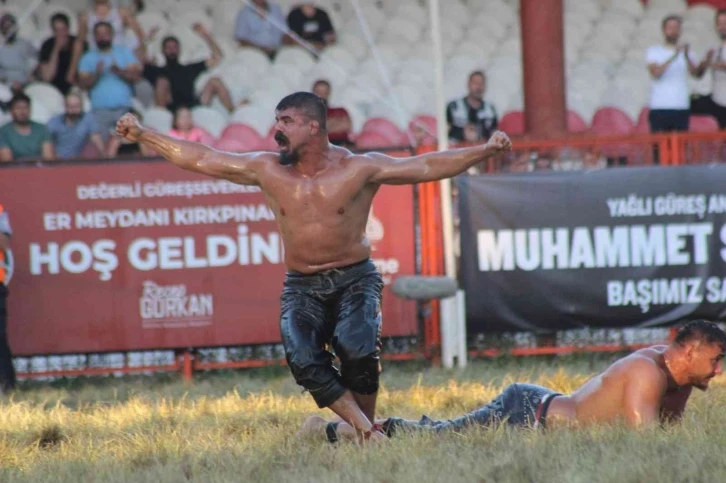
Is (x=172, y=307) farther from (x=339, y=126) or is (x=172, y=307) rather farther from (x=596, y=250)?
(x=596, y=250)

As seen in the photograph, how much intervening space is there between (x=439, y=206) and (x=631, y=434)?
5.30 m

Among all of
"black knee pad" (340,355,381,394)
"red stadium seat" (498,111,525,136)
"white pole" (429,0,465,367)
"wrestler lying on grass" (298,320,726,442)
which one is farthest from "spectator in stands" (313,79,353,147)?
"wrestler lying on grass" (298,320,726,442)

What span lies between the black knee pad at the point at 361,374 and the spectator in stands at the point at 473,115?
6088 mm

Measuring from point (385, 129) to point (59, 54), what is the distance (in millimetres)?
3587

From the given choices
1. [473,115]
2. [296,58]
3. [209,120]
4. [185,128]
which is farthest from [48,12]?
[473,115]

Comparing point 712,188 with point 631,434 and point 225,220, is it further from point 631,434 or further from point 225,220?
point 631,434

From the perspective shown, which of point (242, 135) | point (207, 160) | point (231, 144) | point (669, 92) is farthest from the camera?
point (242, 135)

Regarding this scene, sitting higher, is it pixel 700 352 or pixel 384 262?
pixel 384 262

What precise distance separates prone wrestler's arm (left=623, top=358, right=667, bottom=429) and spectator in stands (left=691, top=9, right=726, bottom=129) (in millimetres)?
7967

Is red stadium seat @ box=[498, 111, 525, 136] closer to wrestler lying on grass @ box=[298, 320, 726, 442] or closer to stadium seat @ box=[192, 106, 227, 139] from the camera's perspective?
stadium seat @ box=[192, 106, 227, 139]

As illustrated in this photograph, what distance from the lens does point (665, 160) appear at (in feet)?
37.4

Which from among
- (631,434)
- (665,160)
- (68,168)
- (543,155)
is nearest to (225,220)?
(68,168)

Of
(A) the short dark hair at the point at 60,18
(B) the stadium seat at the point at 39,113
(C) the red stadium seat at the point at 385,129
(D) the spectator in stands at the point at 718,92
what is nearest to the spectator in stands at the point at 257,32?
(C) the red stadium seat at the point at 385,129

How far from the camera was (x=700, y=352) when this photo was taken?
21.6 ft
